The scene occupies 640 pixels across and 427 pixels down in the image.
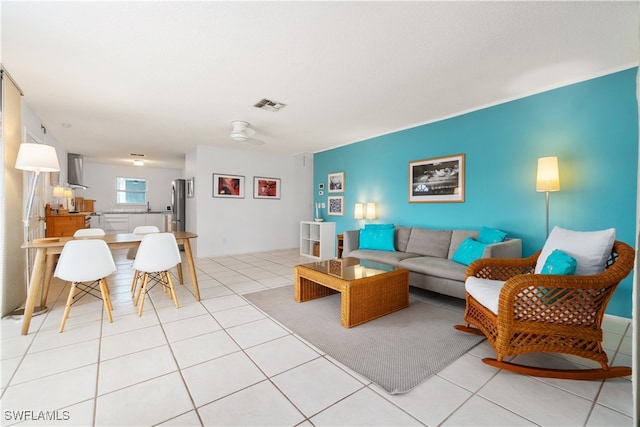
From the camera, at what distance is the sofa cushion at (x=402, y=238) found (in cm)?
426

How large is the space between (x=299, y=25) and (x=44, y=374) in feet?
9.38

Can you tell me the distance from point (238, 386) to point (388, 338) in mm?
1222

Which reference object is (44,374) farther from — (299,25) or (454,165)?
(454,165)

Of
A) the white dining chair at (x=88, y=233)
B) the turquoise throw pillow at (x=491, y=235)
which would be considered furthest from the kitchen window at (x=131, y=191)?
the turquoise throw pillow at (x=491, y=235)

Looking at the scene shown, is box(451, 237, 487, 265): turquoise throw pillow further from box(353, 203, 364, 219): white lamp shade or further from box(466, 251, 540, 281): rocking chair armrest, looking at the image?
box(353, 203, 364, 219): white lamp shade

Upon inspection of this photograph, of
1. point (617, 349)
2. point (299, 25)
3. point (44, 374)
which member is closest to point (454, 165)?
point (617, 349)

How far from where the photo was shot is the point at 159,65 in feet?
8.30

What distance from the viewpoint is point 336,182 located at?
5973 millimetres

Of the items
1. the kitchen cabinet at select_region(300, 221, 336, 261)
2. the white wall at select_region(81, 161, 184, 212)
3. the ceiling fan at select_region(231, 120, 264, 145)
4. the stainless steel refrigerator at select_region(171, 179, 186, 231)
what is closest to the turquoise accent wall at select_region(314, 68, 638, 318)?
the kitchen cabinet at select_region(300, 221, 336, 261)

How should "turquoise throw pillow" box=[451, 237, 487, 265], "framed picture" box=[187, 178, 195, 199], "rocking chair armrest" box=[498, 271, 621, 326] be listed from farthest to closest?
"framed picture" box=[187, 178, 195, 199] < "turquoise throw pillow" box=[451, 237, 487, 265] < "rocking chair armrest" box=[498, 271, 621, 326]

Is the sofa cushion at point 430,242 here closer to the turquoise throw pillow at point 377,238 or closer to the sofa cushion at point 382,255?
the sofa cushion at point 382,255

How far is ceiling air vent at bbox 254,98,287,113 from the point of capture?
11.2ft

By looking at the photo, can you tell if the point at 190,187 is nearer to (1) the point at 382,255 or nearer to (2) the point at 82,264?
(2) the point at 82,264

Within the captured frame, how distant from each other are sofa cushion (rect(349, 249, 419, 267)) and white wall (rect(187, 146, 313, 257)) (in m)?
3.05
